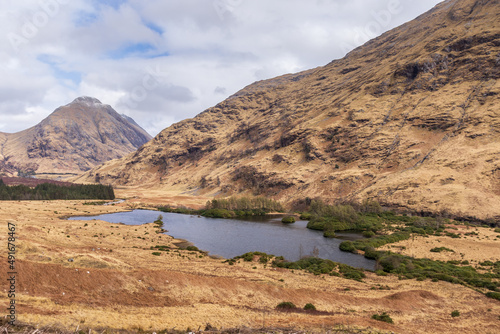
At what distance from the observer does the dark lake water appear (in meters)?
60.1

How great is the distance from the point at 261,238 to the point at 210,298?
147 feet

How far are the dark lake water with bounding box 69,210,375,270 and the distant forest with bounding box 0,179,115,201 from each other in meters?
80.7

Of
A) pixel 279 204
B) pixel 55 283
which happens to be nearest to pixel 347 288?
pixel 55 283

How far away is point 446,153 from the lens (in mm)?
115250

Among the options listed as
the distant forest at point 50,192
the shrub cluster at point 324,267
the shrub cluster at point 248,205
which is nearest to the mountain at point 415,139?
the shrub cluster at point 248,205

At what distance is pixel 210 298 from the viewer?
3127cm

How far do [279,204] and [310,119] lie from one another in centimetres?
8850

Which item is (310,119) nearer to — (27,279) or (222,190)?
(222,190)

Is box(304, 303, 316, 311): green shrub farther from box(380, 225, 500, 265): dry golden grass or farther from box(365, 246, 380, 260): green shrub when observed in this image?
box(380, 225, 500, 265): dry golden grass

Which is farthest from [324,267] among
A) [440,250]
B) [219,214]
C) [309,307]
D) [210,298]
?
[219,214]

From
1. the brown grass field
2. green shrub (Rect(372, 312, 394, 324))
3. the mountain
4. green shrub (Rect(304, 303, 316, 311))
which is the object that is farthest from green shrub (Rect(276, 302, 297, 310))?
the mountain

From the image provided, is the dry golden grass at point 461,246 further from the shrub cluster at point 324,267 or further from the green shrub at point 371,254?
the shrub cluster at point 324,267

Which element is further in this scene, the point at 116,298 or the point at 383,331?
the point at 116,298

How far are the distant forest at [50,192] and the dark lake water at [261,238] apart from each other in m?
80.7
